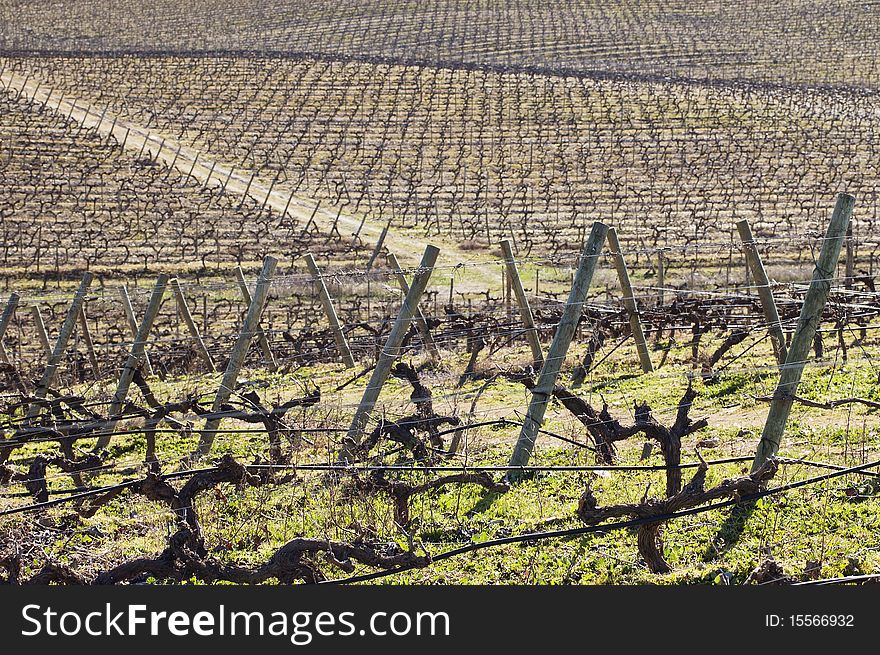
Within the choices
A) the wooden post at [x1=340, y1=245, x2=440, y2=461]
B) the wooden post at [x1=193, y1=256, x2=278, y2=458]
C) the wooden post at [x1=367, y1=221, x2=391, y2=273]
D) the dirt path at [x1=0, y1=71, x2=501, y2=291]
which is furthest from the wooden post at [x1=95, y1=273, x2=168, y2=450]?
the wooden post at [x1=367, y1=221, x2=391, y2=273]

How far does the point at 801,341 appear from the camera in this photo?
7160 millimetres

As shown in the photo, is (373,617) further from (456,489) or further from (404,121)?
(404,121)

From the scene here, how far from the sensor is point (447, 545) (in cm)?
689

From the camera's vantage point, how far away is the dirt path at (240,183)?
2969 centimetres

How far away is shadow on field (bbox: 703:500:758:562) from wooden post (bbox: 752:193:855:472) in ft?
1.40

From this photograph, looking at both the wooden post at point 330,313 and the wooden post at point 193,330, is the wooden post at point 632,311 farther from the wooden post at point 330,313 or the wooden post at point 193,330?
the wooden post at point 193,330

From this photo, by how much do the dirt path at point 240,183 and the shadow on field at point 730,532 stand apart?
16.7 m

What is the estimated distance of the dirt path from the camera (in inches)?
1169

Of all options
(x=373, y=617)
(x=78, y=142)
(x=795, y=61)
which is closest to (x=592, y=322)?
(x=373, y=617)

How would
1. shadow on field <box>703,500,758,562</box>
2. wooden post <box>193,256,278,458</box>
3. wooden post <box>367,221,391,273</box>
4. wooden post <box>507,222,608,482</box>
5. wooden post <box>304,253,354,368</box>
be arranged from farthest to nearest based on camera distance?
wooden post <box>367,221,391,273</box> → wooden post <box>304,253,354,368</box> → wooden post <box>193,256,278,458</box> → wooden post <box>507,222,608,482</box> → shadow on field <box>703,500,758,562</box>

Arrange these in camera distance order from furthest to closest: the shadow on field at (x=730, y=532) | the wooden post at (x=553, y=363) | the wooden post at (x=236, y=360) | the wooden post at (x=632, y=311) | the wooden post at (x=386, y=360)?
the wooden post at (x=632, y=311) < the wooden post at (x=236, y=360) < the wooden post at (x=386, y=360) < the wooden post at (x=553, y=363) < the shadow on field at (x=730, y=532)

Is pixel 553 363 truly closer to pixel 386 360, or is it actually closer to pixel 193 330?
pixel 386 360

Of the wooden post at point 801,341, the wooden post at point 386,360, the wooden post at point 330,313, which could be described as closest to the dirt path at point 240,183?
the wooden post at point 330,313

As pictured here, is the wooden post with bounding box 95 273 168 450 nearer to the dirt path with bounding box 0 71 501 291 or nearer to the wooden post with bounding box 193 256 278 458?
the wooden post with bounding box 193 256 278 458
